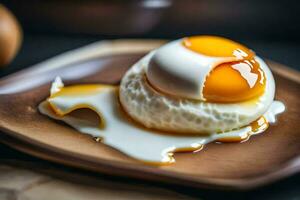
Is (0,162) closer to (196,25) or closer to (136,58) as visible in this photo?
(136,58)

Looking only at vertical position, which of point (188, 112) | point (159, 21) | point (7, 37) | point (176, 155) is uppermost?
point (159, 21)

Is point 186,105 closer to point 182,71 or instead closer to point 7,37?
point 182,71

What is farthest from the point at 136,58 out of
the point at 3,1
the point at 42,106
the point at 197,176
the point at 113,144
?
the point at 3,1

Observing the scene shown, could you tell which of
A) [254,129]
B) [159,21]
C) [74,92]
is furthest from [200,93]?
[159,21]

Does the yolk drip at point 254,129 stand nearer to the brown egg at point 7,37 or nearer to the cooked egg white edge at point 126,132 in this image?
the cooked egg white edge at point 126,132

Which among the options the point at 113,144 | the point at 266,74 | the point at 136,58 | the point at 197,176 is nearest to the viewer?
the point at 197,176

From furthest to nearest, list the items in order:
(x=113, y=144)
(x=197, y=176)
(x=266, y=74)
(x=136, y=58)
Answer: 1. (x=136, y=58)
2. (x=266, y=74)
3. (x=113, y=144)
4. (x=197, y=176)

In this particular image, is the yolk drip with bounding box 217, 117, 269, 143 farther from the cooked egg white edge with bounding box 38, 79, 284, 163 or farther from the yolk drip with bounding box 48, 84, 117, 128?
the yolk drip with bounding box 48, 84, 117, 128
